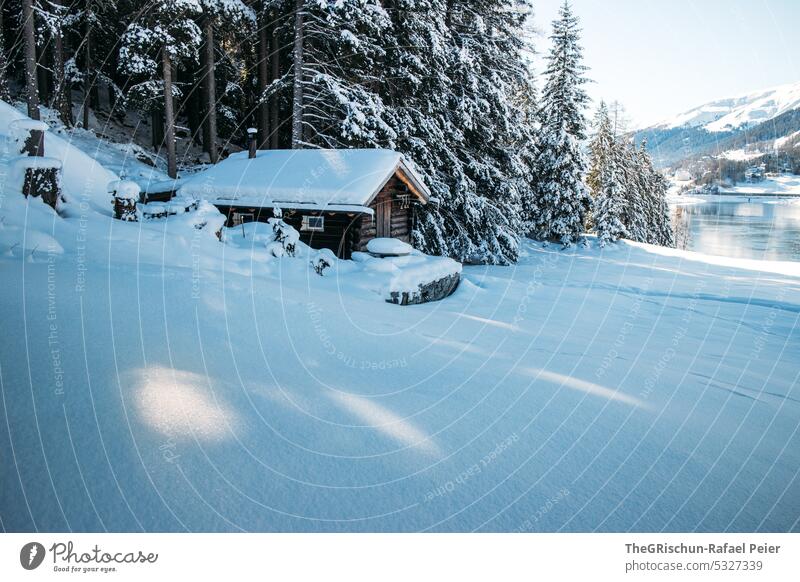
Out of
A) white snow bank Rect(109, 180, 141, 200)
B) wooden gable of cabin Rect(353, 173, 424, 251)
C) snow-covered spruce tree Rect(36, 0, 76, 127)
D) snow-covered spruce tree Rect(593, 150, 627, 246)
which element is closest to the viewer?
white snow bank Rect(109, 180, 141, 200)

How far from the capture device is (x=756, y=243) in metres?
42.0

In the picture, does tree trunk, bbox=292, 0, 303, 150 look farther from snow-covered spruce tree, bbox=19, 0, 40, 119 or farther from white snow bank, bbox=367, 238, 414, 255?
snow-covered spruce tree, bbox=19, 0, 40, 119

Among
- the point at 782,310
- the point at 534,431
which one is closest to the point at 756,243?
the point at 782,310

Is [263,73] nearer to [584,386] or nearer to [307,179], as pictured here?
[307,179]

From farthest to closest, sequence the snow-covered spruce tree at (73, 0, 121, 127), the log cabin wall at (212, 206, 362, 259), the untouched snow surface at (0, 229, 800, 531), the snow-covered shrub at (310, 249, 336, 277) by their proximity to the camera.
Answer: the snow-covered spruce tree at (73, 0, 121, 127)
the log cabin wall at (212, 206, 362, 259)
the snow-covered shrub at (310, 249, 336, 277)
the untouched snow surface at (0, 229, 800, 531)

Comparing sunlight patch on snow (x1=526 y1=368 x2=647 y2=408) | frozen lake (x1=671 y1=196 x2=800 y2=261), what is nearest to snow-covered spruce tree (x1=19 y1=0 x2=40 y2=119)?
sunlight patch on snow (x1=526 y1=368 x2=647 y2=408)

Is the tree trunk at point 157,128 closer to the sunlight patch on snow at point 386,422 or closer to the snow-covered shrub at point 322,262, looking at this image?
the snow-covered shrub at point 322,262

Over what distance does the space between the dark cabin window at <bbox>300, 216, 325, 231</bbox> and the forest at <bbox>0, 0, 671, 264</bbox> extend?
137 inches

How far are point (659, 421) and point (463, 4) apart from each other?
19815 millimetres

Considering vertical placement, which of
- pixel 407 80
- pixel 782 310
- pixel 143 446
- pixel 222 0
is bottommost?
pixel 782 310

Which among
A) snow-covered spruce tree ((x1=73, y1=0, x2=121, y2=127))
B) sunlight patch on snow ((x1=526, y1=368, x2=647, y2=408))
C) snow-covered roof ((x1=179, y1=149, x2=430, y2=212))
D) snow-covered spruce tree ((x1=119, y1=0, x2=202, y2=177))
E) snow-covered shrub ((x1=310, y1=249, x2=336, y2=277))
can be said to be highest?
snow-covered spruce tree ((x1=73, y1=0, x2=121, y2=127))

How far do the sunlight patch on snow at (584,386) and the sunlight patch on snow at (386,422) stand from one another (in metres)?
2.25

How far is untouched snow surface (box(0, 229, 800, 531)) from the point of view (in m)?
2.63

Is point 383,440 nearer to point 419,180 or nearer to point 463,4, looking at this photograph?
point 419,180
